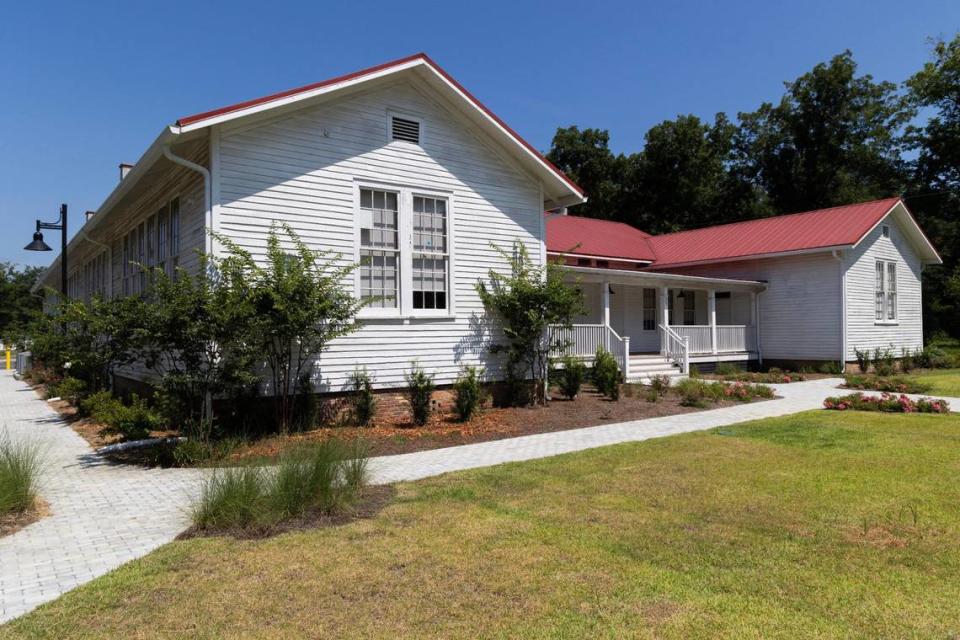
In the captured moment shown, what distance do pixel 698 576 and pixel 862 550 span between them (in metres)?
1.46

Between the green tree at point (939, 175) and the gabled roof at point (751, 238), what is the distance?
16.2 m

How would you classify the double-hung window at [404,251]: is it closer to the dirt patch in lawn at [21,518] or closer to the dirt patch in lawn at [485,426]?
the dirt patch in lawn at [485,426]

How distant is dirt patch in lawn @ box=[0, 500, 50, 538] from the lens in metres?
5.57

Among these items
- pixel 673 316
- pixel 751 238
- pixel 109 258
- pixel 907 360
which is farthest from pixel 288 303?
pixel 907 360

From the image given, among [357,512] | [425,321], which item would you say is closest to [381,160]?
[425,321]

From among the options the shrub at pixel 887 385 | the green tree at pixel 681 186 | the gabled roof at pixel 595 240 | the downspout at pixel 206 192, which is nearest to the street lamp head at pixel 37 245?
the downspout at pixel 206 192

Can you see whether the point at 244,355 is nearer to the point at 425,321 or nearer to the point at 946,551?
the point at 425,321

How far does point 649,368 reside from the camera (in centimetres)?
1898

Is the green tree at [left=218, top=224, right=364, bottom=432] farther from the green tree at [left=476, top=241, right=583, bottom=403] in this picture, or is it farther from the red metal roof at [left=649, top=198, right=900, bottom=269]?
the red metal roof at [left=649, top=198, right=900, bottom=269]

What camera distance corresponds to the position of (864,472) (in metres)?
7.21

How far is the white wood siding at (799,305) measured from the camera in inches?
839

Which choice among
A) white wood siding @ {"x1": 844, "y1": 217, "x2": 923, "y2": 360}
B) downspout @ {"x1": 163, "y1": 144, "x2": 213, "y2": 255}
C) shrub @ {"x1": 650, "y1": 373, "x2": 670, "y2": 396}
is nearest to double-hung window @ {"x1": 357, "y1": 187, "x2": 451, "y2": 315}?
downspout @ {"x1": 163, "y1": 144, "x2": 213, "y2": 255}

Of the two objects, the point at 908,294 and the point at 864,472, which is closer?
the point at 864,472

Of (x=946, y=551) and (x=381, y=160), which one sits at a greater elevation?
(x=381, y=160)
